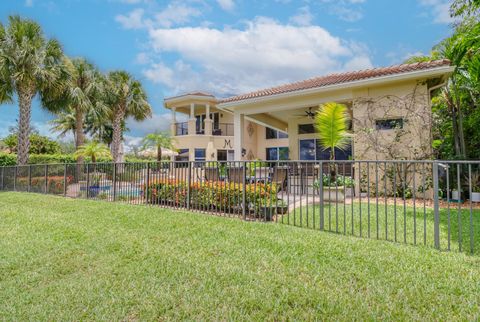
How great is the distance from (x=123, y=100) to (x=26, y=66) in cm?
804

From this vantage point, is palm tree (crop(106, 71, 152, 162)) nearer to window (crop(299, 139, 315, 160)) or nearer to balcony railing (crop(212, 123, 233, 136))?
balcony railing (crop(212, 123, 233, 136))

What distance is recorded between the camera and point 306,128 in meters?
16.1

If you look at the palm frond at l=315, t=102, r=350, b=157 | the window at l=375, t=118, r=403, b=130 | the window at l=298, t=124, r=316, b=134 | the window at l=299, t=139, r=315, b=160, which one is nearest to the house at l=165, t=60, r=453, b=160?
the window at l=375, t=118, r=403, b=130

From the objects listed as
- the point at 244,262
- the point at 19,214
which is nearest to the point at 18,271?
the point at 244,262

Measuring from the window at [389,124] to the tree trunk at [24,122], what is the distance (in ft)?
58.7

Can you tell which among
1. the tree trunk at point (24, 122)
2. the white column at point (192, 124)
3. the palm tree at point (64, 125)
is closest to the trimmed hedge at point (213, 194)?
the tree trunk at point (24, 122)

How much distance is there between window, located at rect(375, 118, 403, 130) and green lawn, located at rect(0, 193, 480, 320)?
23.6 ft

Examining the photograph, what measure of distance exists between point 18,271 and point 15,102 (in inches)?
644

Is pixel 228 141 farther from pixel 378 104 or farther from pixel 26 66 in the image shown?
pixel 378 104

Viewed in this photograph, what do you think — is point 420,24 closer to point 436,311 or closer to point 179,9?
point 179,9

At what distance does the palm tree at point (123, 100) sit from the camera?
21.8 m

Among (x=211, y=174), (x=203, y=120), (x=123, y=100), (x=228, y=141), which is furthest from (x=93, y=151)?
(x=211, y=174)

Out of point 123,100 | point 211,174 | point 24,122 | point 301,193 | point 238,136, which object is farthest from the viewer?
point 123,100

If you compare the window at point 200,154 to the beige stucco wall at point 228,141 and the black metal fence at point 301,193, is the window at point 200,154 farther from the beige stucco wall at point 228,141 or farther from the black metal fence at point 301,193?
the black metal fence at point 301,193
